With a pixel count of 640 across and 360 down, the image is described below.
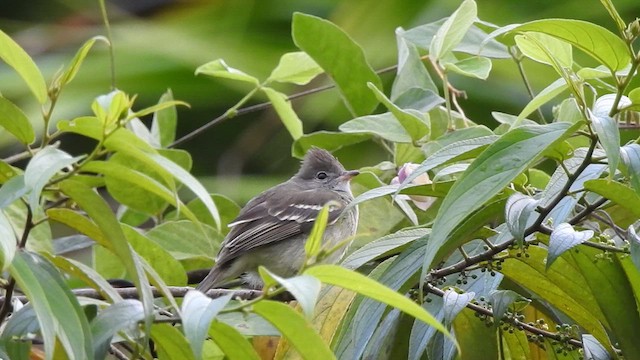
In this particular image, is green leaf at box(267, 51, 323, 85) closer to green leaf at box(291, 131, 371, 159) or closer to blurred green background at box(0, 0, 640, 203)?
green leaf at box(291, 131, 371, 159)

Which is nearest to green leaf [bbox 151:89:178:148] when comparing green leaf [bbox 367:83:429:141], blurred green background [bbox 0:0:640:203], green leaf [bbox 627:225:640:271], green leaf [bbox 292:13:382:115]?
green leaf [bbox 292:13:382:115]

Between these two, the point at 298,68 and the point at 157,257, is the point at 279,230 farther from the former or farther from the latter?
the point at 157,257

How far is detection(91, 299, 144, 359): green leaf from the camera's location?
4.48 feet

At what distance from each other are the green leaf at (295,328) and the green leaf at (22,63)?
0.53 m

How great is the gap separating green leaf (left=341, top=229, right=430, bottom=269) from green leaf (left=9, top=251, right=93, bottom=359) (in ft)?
1.71

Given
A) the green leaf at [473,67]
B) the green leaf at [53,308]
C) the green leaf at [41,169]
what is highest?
the green leaf at [41,169]

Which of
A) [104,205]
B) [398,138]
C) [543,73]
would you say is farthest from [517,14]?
[104,205]

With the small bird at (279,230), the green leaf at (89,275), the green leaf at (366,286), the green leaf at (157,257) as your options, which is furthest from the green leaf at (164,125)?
the green leaf at (366,286)

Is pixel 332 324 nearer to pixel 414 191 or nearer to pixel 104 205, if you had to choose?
pixel 414 191

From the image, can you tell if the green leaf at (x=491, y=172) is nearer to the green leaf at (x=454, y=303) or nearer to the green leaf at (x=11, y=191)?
the green leaf at (x=454, y=303)

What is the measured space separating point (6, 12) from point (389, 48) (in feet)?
6.98

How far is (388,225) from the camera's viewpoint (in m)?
2.51

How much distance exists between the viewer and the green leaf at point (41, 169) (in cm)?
136

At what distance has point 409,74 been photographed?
2699 mm
